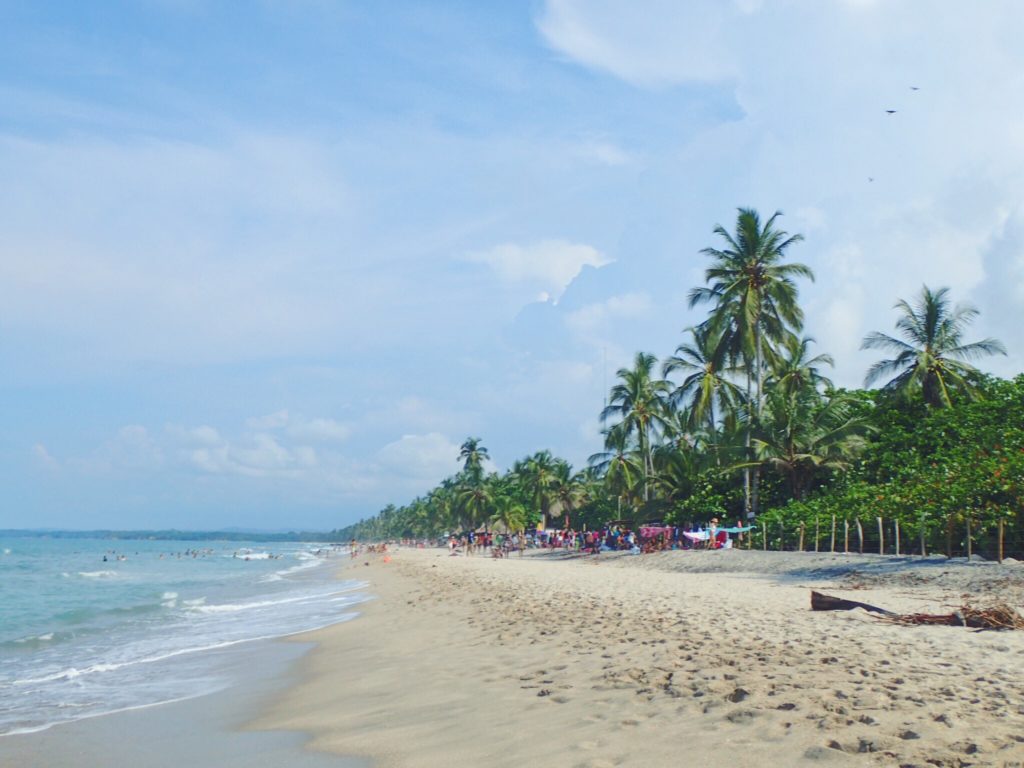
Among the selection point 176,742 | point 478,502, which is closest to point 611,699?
point 176,742

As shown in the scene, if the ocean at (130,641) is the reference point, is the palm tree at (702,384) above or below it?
above

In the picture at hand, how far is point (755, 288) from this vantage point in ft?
114

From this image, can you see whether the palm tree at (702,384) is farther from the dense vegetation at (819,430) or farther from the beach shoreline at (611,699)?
the beach shoreline at (611,699)

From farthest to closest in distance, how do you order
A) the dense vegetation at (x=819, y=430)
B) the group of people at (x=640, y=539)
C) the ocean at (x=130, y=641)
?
the group of people at (x=640, y=539), the dense vegetation at (x=819, y=430), the ocean at (x=130, y=641)

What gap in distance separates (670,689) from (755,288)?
30.8m

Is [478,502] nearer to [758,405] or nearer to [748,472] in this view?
[748,472]

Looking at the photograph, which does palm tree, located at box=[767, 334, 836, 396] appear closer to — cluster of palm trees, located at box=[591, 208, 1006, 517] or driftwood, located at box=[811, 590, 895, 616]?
cluster of palm trees, located at box=[591, 208, 1006, 517]

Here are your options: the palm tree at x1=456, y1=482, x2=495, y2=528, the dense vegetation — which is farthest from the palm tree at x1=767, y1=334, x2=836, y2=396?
the palm tree at x1=456, y1=482, x2=495, y2=528

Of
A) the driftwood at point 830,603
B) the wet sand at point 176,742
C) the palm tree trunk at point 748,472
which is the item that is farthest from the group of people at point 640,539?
the wet sand at point 176,742

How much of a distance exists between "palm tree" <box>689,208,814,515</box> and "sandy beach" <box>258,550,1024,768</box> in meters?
21.1

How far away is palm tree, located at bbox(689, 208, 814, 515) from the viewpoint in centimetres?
3459

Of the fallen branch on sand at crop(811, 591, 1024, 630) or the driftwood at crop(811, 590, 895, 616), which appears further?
the driftwood at crop(811, 590, 895, 616)

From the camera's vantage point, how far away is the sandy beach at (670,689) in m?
4.79

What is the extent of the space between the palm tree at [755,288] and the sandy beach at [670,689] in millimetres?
21110
